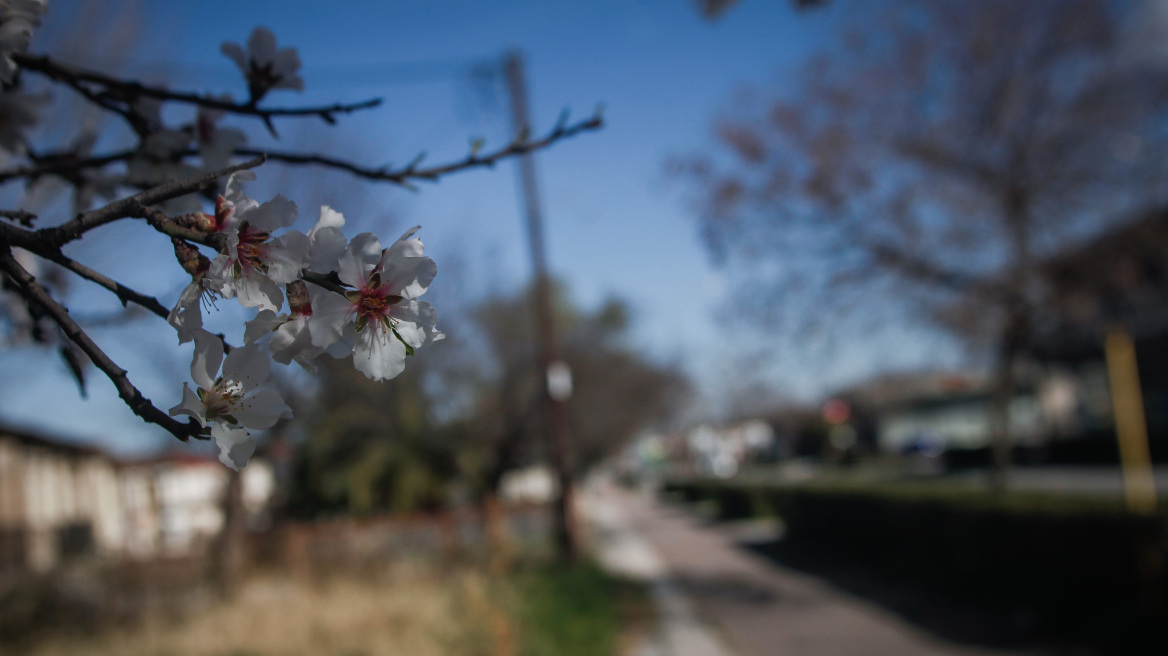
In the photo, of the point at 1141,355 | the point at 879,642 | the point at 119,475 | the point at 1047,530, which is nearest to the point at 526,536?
the point at 879,642

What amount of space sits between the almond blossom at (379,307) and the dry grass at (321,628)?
5116mm

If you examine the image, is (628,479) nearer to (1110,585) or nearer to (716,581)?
(716,581)

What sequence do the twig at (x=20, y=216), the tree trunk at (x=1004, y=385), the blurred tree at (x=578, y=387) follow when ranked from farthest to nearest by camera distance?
the blurred tree at (x=578, y=387)
the tree trunk at (x=1004, y=385)
the twig at (x=20, y=216)

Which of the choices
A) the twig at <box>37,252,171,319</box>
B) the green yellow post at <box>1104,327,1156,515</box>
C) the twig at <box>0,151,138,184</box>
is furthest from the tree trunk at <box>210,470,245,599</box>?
the green yellow post at <box>1104,327,1156,515</box>

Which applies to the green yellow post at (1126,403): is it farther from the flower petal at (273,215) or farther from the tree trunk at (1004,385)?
the flower petal at (273,215)

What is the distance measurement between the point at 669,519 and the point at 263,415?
27825mm

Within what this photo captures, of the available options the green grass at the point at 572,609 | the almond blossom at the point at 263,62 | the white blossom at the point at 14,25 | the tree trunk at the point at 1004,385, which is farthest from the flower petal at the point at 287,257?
the tree trunk at the point at 1004,385

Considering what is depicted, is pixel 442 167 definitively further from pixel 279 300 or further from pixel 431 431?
pixel 431 431

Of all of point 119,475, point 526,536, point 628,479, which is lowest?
point 628,479

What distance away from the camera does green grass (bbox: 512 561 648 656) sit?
287 inches

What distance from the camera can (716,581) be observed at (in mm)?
13961

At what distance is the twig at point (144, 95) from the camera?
5.19 ft

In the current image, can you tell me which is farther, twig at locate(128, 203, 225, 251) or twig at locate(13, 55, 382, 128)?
twig at locate(13, 55, 382, 128)

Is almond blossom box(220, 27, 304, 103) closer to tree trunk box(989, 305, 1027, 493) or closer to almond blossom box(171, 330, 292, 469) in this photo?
almond blossom box(171, 330, 292, 469)
